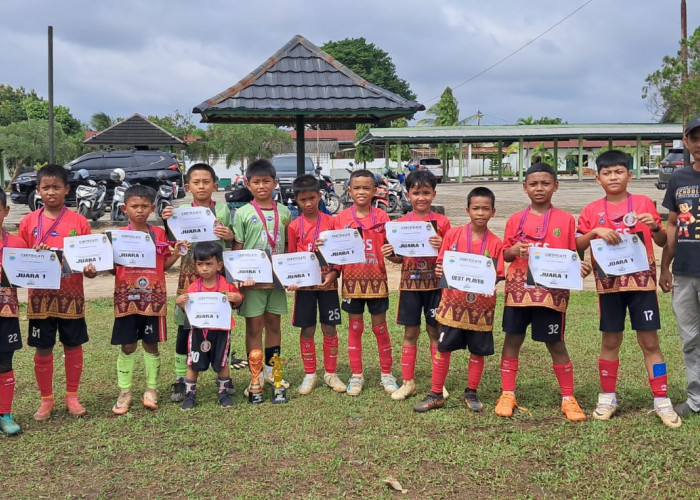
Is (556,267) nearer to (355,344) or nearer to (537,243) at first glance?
(537,243)

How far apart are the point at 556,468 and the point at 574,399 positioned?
926 mm

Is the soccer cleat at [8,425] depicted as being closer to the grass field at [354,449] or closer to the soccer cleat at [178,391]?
the grass field at [354,449]

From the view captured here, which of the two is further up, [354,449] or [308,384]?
[308,384]

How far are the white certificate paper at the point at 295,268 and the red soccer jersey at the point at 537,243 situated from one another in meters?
1.36

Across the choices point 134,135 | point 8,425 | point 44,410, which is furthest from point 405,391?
point 134,135

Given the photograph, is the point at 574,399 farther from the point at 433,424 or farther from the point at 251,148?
the point at 251,148

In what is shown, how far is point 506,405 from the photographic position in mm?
4320

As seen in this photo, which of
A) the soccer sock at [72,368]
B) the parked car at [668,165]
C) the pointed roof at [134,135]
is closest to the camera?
the soccer sock at [72,368]

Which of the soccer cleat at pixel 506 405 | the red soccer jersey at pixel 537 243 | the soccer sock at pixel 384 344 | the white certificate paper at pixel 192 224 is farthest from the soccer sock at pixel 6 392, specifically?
the red soccer jersey at pixel 537 243

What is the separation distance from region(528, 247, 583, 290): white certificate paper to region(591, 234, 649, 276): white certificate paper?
153 mm

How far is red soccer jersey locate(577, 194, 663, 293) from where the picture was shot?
3953mm

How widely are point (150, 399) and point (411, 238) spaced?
2169 millimetres

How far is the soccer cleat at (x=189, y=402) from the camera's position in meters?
4.53

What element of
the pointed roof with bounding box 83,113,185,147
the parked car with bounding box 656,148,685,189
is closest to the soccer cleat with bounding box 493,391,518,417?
the parked car with bounding box 656,148,685,189
